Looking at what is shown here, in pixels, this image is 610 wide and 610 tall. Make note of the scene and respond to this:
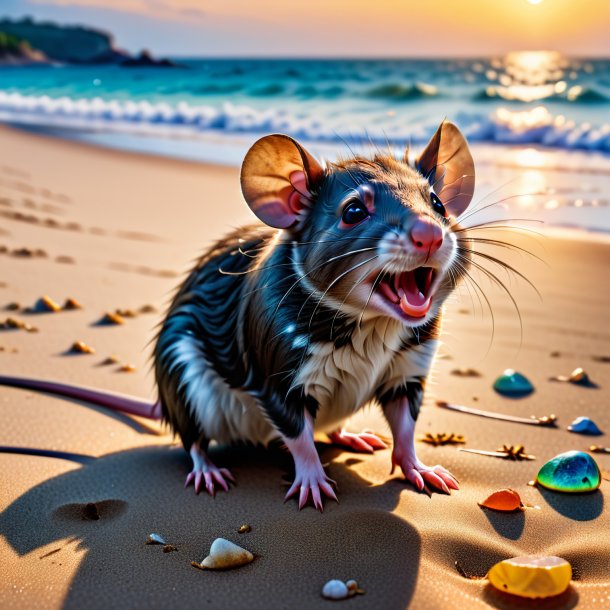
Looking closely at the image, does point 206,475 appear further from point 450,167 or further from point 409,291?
point 450,167

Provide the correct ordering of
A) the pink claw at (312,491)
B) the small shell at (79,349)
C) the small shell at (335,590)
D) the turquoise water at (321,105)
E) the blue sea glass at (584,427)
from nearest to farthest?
the small shell at (335,590) → the pink claw at (312,491) → the blue sea glass at (584,427) → the small shell at (79,349) → the turquoise water at (321,105)

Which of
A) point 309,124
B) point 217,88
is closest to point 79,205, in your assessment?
point 309,124

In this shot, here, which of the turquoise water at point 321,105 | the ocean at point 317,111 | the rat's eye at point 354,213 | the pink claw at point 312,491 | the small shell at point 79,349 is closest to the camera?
the rat's eye at point 354,213

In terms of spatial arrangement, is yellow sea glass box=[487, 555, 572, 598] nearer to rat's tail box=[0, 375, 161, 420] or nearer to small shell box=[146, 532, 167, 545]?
small shell box=[146, 532, 167, 545]

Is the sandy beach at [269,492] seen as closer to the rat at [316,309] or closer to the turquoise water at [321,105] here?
the rat at [316,309]

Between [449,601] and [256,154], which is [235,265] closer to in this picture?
[256,154]

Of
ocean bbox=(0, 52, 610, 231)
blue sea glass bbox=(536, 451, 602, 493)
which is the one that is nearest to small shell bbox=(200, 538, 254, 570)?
blue sea glass bbox=(536, 451, 602, 493)

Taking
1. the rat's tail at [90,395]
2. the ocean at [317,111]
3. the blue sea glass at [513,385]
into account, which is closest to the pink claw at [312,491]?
the rat's tail at [90,395]
